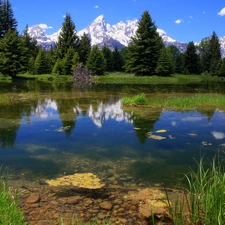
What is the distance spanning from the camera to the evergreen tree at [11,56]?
1531 inches

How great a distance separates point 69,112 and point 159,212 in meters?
9.76

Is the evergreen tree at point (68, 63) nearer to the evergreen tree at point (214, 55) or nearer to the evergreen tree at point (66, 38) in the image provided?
the evergreen tree at point (66, 38)

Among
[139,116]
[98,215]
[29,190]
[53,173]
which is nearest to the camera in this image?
[98,215]

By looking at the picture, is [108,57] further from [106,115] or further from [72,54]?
[106,115]

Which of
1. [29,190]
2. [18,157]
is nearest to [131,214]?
[29,190]

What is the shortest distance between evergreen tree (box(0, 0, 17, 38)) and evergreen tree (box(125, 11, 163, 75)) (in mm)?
23802

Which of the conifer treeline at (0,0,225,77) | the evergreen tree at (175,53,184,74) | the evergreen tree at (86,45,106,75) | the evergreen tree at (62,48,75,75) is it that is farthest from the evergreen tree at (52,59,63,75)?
the evergreen tree at (175,53,184,74)

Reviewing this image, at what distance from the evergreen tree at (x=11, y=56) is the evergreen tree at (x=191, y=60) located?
38.1 m

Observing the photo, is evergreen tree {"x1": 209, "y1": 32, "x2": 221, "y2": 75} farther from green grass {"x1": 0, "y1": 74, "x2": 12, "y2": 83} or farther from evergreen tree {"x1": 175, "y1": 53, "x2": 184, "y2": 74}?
green grass {"x1": 0, "y1": 74, "x2": 12, "y2": 83}

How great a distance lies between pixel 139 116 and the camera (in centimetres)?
1236

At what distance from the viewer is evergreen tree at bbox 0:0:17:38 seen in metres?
53.2

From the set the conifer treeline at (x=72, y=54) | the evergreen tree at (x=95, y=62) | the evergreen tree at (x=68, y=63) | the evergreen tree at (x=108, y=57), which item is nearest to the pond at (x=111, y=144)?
the conifer treeline at (x=72, y=54)

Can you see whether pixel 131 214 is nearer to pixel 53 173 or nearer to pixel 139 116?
pixel 53 173

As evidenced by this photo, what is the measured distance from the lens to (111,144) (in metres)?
7.96
